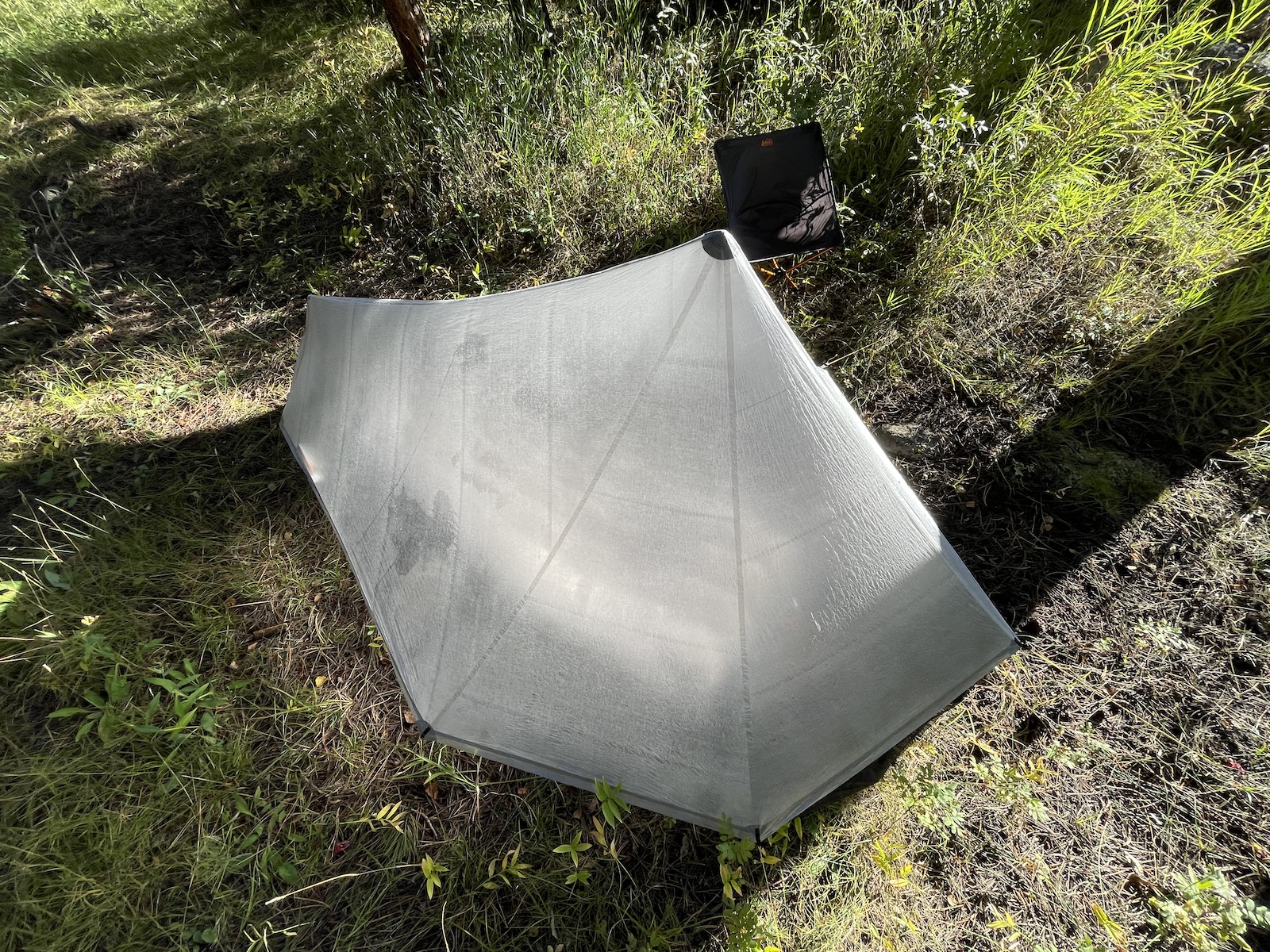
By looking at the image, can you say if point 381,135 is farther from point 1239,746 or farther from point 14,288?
point 1239,746

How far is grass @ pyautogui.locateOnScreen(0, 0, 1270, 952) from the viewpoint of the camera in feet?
5.27

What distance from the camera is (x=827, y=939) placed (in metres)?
1.51

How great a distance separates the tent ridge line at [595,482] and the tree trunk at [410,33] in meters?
3.16

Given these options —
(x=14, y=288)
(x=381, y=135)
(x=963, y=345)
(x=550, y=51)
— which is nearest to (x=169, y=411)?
(x=14, y=288)

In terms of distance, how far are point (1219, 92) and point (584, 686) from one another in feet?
12.7

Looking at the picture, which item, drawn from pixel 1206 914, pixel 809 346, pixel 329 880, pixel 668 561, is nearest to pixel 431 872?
pixel 329 880

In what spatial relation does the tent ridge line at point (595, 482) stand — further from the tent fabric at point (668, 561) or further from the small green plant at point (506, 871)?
the small green plant at point (506, 871)

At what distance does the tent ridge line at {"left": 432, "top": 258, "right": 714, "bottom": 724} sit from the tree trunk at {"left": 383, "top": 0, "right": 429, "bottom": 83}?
316cm

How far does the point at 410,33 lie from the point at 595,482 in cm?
341

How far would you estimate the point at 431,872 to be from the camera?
158cm

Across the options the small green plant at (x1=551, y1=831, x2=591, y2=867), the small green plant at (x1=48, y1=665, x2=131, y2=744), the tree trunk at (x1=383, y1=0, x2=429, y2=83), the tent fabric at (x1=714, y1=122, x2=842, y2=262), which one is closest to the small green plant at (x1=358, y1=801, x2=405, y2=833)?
the small green plant at (x1=551, y1=831, x2=591, y2=867)

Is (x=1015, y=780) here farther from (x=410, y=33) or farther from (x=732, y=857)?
(x=410, y=33)

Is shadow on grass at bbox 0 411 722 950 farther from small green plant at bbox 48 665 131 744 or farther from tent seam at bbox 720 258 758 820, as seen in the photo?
tent seam at bbox 720 258 758 820

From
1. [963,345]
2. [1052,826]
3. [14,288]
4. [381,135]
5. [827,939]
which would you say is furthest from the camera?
[381,135]
